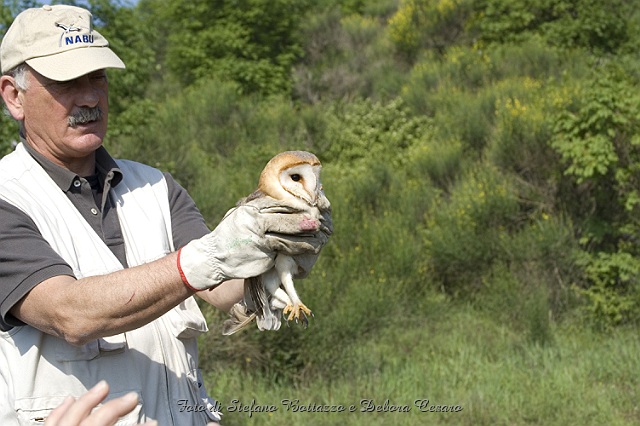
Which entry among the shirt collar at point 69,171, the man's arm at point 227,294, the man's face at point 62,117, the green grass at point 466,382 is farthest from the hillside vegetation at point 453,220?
the man's face at point 62,117

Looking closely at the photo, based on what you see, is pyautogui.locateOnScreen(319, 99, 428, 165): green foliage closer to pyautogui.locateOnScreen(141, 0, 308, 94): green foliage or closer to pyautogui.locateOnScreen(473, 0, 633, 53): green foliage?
pyautogui.locateOnScreen(141, 0, 308, 94): green foliage

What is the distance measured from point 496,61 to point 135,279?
Answer: 653 inches

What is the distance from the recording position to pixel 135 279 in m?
2.39

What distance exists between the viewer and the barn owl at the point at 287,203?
2.49 metres

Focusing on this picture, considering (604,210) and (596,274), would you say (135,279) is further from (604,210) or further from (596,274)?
(604,210)

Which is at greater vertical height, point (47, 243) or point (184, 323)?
point (47, 243)

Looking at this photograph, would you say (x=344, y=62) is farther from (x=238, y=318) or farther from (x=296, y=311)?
(x=296, y=311)

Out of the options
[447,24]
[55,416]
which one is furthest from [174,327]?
[447,24]

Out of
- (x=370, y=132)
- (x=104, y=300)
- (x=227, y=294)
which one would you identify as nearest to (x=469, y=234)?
(x=370, y=132)

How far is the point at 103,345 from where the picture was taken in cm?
261

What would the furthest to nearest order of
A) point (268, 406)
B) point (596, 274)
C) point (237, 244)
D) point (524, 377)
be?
point (596, 274)
point (524, 377)
point (268, 406)
point (237, 244)

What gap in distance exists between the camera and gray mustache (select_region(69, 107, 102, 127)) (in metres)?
2.81

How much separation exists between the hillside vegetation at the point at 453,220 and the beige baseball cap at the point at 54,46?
482 centimetres

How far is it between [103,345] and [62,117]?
81cm
